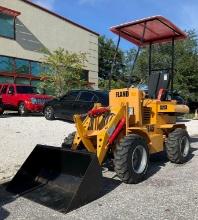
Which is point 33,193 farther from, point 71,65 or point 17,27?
point 17,27

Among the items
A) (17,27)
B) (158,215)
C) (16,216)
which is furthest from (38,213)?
(17,27)

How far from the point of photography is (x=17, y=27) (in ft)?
92.9

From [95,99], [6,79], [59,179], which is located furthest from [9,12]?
[59,179]

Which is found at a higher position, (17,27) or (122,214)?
(17,27)

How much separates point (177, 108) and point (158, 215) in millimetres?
4348

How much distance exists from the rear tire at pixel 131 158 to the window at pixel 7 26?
21.3m

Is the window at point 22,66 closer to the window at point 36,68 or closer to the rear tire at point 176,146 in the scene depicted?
the window at point 36,68

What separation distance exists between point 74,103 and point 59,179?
9.82 meters

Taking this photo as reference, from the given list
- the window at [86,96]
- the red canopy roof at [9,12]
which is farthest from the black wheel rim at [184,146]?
the red canopy roof at [9,12]

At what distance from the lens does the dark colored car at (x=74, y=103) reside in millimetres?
16031

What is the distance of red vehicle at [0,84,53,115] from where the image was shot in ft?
65.2

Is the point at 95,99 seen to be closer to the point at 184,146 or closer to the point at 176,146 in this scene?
the point at 184,146

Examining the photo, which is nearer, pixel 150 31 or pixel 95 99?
pixel 150 31

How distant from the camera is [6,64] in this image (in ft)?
88.5
